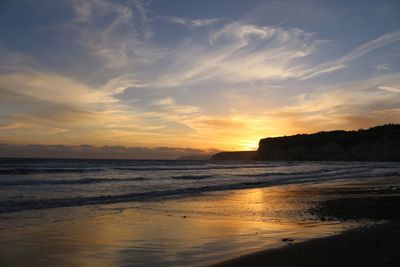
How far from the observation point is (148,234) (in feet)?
32.9

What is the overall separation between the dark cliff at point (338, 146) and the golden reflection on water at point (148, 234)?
123 meters

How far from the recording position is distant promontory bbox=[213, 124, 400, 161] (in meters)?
133

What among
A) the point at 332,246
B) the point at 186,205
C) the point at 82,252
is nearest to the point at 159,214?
the point at 186,205

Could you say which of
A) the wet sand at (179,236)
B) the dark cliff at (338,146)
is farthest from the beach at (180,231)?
the dark cliff at (338,146)

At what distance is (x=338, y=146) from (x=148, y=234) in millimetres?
150864

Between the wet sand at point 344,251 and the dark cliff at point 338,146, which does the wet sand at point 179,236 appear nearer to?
the wet sand at point 344,251

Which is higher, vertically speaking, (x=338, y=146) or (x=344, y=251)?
(x=338, y=146)

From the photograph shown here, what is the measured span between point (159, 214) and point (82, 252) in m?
5.80

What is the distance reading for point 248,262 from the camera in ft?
23.9

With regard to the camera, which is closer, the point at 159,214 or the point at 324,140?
the point at 159,214

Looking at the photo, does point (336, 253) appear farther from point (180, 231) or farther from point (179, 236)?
point (180, 231)

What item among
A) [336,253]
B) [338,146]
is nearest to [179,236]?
[336,253]

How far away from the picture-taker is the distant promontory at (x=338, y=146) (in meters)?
133

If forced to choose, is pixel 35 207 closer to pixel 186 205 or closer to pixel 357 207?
pixel 186 205
